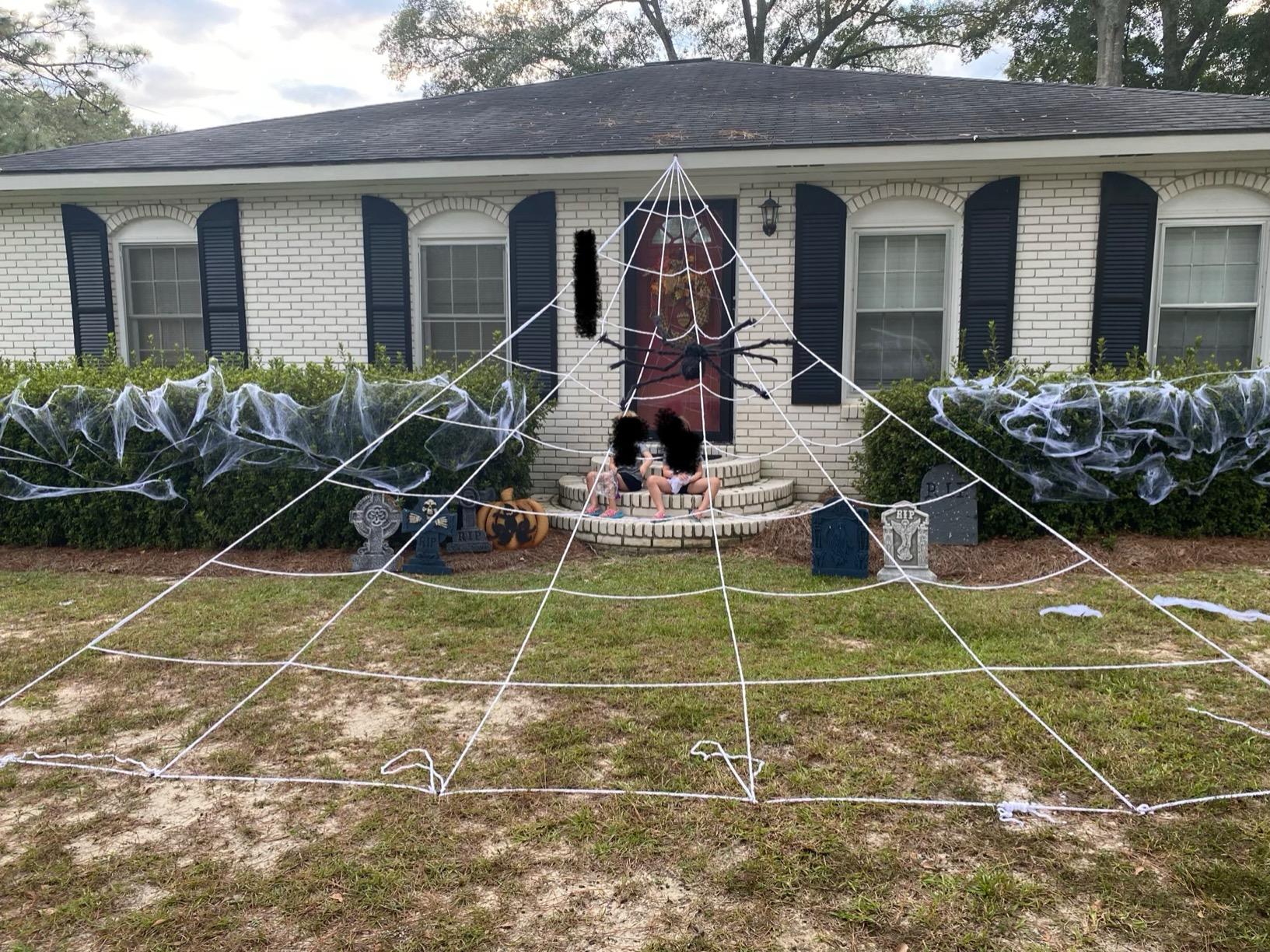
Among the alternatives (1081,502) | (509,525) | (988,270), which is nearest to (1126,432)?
(1081,502)

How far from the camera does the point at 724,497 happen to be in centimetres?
736

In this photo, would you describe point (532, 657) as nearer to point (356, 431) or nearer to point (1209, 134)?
point (356, 431)

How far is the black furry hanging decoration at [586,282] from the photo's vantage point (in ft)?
14.7

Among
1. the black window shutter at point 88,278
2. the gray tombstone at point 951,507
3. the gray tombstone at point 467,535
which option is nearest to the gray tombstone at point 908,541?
the gray tombstone at point 951,507

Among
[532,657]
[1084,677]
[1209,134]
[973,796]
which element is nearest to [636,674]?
[532,657]

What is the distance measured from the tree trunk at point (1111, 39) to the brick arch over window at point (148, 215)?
16284mm

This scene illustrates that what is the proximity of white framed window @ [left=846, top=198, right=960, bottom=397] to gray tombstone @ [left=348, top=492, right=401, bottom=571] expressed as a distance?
4535mm

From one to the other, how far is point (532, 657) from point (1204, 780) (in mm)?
2861

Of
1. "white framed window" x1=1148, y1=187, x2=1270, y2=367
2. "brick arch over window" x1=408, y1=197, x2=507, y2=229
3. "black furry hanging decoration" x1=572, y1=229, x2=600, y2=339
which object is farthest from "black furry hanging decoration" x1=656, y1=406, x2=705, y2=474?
"white framed window" x1=1148, y1=187, x2=1270, y2=367

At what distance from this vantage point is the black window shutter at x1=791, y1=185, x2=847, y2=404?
823cm

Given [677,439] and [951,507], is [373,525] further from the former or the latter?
[951,507]

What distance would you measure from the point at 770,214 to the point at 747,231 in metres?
0.27

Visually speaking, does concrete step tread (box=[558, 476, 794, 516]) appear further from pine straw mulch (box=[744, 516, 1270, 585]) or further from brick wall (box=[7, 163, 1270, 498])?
pine straw mulch (box=[744, 516, 1270, 585])

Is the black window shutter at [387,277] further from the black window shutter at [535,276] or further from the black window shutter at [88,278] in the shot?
the black window shutter at [88,278]
